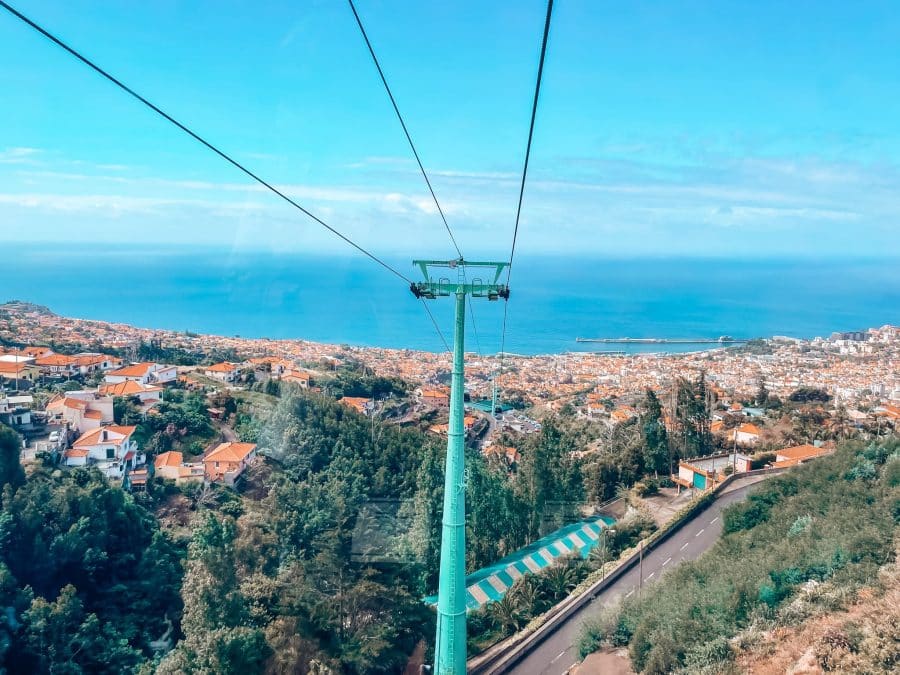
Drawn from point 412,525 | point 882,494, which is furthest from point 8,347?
point 882,494

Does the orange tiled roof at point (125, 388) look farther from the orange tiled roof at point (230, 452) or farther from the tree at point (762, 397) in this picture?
the tree at point (762, 397)

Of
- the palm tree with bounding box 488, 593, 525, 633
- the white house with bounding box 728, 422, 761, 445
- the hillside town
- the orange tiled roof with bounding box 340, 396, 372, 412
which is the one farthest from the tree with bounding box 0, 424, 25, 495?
the white house with bounding box 728, 422, 761, 445

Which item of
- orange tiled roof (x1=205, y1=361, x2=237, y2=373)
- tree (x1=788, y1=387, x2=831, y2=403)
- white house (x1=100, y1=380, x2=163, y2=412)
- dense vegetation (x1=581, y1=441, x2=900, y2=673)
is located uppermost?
orange tiled roof (x1=205, y1=361, x2=237, y2=373)

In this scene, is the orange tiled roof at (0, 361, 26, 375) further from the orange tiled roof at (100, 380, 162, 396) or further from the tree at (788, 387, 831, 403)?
the tree at (788, 387, 831, 403)

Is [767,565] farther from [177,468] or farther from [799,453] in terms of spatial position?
[177,468]

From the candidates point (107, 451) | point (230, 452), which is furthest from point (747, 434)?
point (107, 451)

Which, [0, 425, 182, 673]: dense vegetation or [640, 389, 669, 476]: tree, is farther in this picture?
[640, 389, 669, 476]: tree

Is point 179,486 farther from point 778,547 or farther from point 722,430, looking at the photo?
point 722,430
